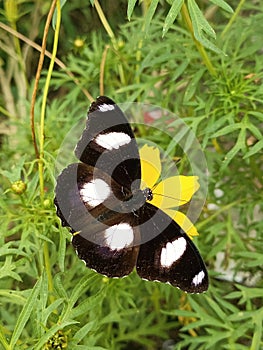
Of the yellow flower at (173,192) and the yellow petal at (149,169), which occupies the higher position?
the yellow petal at (149,169)

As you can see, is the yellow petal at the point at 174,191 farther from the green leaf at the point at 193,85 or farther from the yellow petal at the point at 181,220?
the green leaf at the point at 193,85

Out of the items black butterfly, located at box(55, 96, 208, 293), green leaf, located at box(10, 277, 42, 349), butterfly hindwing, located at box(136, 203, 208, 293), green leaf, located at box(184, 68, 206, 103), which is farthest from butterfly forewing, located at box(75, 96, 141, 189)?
green leaf, located at box(184, 68, 206, 103)

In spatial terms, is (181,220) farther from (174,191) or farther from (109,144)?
(109,144)

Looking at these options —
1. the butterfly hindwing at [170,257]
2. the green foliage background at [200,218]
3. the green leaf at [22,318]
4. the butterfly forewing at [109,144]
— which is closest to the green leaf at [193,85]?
the green foliage background at [200,218]

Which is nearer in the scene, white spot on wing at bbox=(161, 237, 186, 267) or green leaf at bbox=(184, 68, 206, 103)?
white spot on wing at bbox=(161, 237, 186, 267)

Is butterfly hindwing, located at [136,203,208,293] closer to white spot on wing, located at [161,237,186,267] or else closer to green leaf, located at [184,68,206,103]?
white spot on wing, located at [161,237,186,267]

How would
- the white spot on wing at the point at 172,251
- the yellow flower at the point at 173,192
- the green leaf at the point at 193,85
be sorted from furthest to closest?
the green leaf at the point at 193,85
the yellow flower at the point at 173,192
the white spot on wing at the point at 172,251

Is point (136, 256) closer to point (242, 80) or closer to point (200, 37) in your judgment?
point (200, 37)

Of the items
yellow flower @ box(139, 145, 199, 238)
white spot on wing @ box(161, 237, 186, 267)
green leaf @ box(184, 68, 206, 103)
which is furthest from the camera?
green leaf @ box(184, 68, 206, 103)
